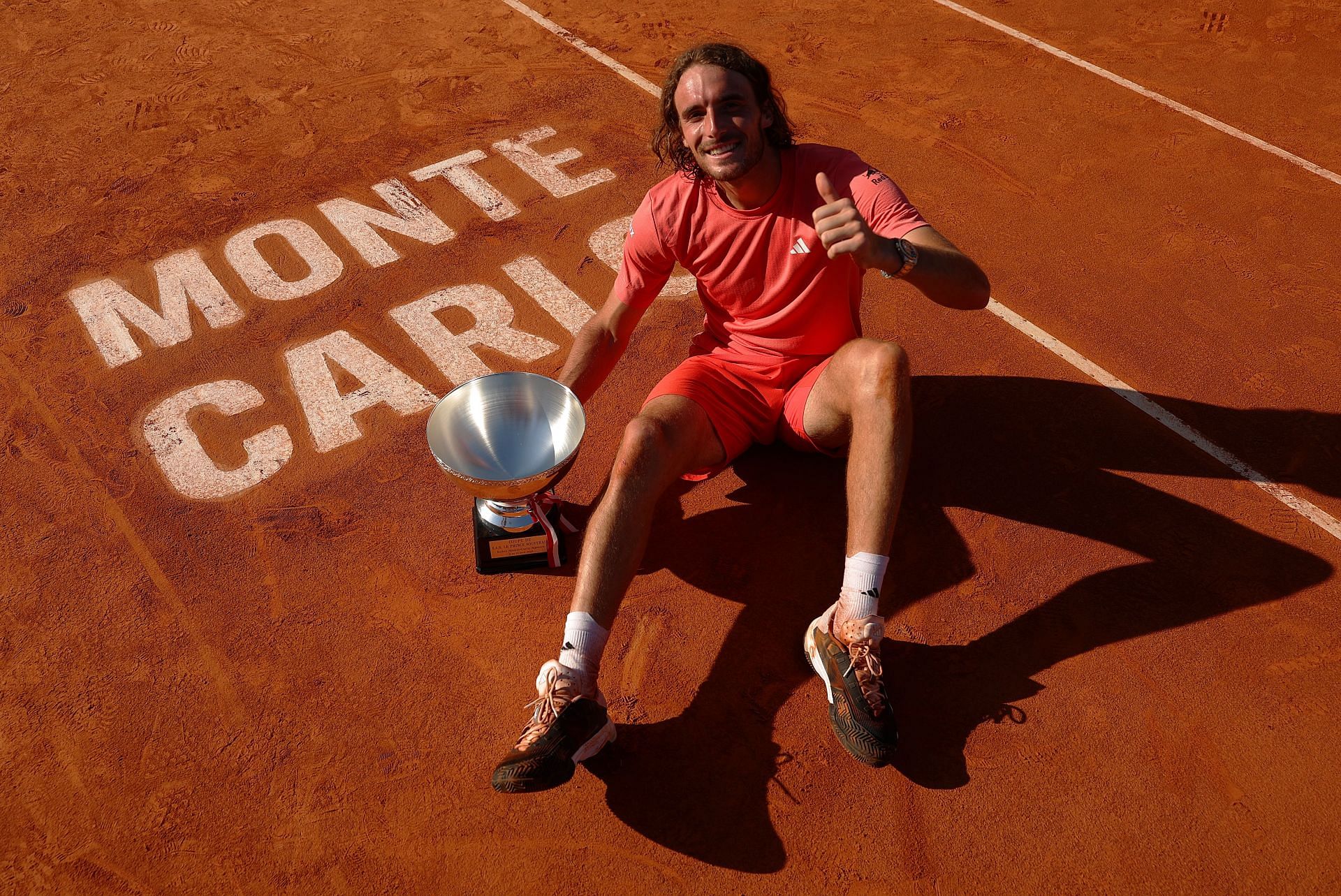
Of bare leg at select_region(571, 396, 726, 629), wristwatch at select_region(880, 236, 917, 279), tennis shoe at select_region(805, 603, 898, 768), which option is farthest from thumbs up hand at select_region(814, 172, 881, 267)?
tennis shoe at select_region(805, 603, 898, 768)

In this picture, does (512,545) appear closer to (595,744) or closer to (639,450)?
(639,450)

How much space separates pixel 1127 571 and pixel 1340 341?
2329mm

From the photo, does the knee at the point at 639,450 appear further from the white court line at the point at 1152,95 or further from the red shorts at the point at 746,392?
the white court line at the point at 1152,95

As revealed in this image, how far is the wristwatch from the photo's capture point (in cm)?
361

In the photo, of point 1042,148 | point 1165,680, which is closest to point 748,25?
point 1042,148

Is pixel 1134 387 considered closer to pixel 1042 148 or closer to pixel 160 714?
pixel 1042 148

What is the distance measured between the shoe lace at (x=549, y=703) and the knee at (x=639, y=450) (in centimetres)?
79

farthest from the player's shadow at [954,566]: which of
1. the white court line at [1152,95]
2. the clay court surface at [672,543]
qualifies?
the white court line at [1152,95]

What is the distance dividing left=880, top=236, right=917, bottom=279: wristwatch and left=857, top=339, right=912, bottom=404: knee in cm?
31

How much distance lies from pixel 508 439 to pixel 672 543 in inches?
36.8

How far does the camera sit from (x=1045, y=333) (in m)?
5.62

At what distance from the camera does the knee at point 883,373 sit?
12.4ft

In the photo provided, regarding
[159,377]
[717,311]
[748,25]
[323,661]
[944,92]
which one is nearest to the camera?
[323,661]

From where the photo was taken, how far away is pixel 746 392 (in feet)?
14.3
